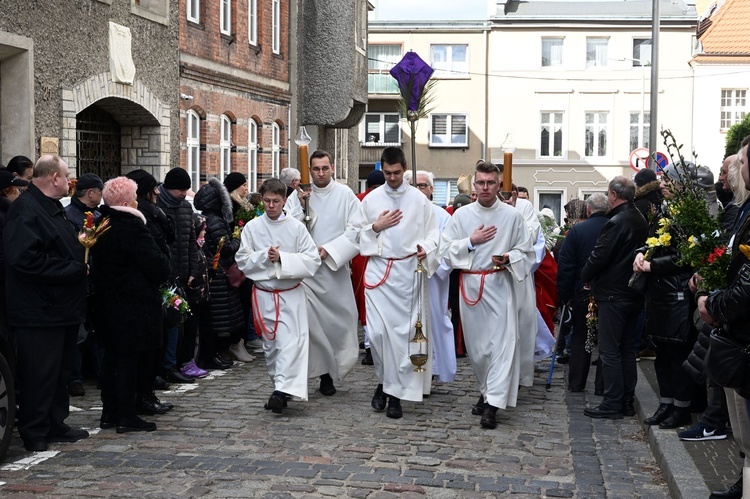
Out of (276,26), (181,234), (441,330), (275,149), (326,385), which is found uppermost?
(276,26)

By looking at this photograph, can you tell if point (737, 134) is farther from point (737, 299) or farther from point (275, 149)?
point (737, 299)

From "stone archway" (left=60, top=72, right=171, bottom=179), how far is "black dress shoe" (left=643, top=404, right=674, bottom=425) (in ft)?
32.6

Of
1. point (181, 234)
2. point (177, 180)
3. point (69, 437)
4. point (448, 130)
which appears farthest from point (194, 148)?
point (448, 130)

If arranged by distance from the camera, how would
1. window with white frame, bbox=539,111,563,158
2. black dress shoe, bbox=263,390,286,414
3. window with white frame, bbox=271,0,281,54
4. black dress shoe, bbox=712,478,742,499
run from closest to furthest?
black dress shoe, bbox=712,478,742,499 < black dress shoe, bbox=263,390,286,414 < window with white frame, bbox=271,0,281,54 < window with white frame, bbox=539,111,563,158

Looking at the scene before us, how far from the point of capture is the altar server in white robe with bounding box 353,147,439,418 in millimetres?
9359

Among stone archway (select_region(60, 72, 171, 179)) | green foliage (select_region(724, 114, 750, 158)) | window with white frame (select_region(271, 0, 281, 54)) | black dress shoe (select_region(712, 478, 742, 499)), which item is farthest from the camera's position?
green foliage (select_region(724, 114, 750, 158))

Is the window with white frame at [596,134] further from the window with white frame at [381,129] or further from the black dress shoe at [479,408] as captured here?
the black dress shoe at [479,408]

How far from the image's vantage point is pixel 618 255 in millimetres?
9258

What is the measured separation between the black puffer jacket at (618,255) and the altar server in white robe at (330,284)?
220 centimetres

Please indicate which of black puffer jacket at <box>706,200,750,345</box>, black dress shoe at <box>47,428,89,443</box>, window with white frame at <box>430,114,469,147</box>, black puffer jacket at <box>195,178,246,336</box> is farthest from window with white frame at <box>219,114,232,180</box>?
window with white frame at <box>430,114,469,147</box>

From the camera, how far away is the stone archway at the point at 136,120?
16266mm

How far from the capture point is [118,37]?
16.5m

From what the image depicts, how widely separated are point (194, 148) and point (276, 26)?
18.0 feet

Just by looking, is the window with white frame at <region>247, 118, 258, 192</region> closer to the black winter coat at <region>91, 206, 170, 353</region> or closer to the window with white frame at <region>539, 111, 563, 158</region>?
the black winter coat at <region>91, 206, 170, 353</region>
